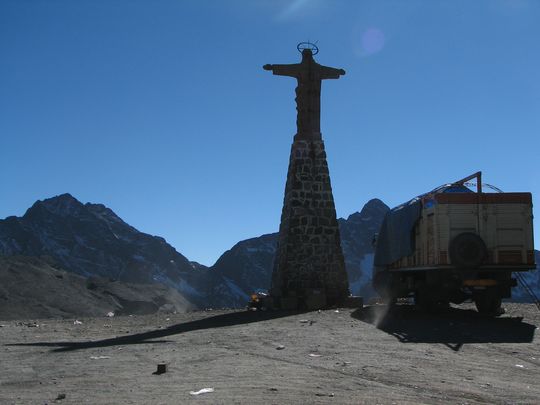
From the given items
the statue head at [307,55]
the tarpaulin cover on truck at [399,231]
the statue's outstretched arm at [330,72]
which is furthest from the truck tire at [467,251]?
the statue head at [307,55]

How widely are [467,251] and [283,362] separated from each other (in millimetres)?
7052

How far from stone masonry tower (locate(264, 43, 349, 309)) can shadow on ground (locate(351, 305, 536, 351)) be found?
274 cm

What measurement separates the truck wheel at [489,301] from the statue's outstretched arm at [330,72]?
878 centimetres

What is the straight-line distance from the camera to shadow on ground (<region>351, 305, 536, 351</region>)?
1094cm

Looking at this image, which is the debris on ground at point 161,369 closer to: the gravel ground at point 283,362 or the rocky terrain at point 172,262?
the gravel ground at point 283,362

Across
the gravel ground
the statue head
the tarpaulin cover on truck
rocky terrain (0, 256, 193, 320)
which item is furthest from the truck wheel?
rocky terrain (0, 256, 193, 320)

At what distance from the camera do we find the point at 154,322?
16062 mm

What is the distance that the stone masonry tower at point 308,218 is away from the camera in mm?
18750

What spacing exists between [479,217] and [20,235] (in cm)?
18406

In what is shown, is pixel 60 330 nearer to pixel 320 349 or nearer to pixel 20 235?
pixel 320 349

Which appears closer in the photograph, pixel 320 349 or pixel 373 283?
pixel 320 349

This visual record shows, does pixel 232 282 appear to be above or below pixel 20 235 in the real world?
below

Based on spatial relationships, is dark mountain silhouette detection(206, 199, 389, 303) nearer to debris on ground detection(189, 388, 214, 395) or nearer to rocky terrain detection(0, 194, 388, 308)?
rocky terrain detection(0, 194, 388, 308)

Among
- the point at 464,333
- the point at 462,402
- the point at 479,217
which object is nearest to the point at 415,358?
the point at 462,402
